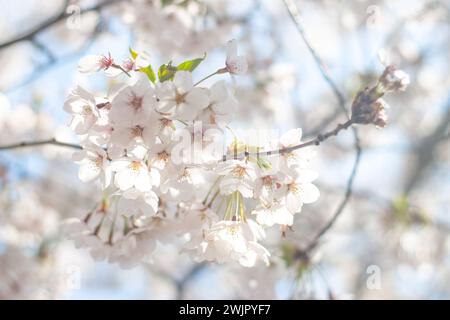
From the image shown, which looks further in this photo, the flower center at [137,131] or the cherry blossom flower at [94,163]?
the cherry blossom flower at [94,163]

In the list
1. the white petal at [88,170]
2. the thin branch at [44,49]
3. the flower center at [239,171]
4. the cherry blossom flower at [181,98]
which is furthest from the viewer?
the thin branch at [44,49]

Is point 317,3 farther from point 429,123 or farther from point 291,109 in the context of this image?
point 429,123

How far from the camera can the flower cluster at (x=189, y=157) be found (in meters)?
1.43

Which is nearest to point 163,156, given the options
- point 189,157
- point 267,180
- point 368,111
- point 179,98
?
point 189,157

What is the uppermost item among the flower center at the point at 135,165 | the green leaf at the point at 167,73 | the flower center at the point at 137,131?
the green leaf at the point at 167,73

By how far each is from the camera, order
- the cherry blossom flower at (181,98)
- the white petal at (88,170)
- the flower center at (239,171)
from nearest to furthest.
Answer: the cherry blossom flower at (181,98) → the flower center at (239,171) → the white petal at (88,170)

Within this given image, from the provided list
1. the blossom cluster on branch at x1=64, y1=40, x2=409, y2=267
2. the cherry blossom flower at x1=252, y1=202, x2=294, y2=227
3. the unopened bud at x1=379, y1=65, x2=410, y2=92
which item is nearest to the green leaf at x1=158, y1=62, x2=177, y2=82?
the blossom cluster on branch at x1=64, y1=40, x2=409, y2=267

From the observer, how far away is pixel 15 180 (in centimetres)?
376

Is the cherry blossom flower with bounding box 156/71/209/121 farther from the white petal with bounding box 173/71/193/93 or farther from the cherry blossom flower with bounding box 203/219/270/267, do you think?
the cherry blossom flower with bounding box 203/219/270/267

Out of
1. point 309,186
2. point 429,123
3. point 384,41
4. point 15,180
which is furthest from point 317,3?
point 309,186

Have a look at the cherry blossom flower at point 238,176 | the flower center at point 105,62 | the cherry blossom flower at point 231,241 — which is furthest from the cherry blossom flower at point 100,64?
the cherry blossom flower at point 231,241

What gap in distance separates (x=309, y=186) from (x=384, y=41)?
126 inches

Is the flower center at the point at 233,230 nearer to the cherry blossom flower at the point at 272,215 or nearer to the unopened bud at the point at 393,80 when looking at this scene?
the cherry blossom flower at the point at 272,215

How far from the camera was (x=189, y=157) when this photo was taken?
149cm
